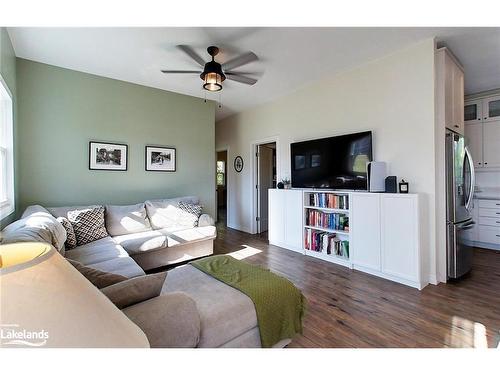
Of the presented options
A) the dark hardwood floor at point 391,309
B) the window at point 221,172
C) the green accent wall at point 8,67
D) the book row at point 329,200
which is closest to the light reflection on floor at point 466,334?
the dark hardwood floor at point 391,309

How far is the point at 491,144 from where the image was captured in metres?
3.74

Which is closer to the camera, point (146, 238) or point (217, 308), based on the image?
point (217, 308)

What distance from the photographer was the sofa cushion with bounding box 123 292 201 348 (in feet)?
3.04

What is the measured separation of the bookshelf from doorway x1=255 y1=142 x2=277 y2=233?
166 cm

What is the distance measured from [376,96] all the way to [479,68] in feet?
5.20

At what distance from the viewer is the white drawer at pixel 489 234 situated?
12.0ft

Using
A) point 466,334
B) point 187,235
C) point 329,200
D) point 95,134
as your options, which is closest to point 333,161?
point 329,200

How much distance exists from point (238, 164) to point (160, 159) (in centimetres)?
199

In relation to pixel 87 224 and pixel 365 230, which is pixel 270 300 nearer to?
pixel 365 230

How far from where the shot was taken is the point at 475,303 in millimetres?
2139

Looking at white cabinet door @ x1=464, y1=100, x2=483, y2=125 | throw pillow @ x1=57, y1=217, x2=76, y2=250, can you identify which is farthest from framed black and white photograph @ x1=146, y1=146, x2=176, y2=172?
white cabinet door @ x1=464, y1=100, x2=483, y2=125

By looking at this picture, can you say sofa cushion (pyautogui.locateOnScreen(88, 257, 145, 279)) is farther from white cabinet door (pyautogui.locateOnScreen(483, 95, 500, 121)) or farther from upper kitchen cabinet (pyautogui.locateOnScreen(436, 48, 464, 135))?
white cabinet door (pyautogui.locateOnScreen(483, 95, 500, 121))
